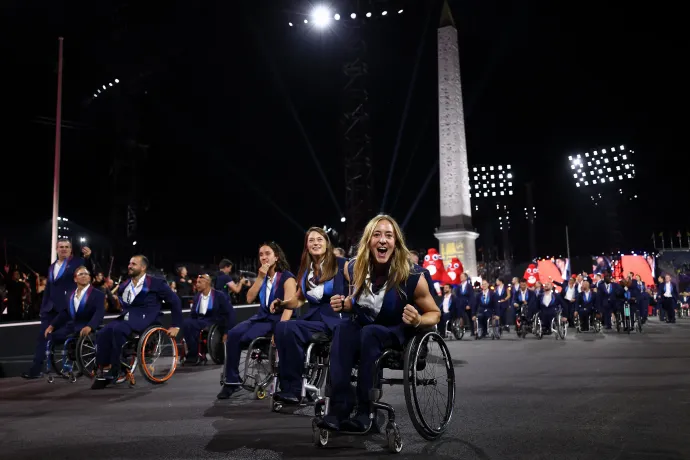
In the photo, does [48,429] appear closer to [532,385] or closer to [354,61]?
[532,385]

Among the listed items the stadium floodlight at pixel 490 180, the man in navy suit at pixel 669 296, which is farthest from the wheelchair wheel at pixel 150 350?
the stadium floodlight at pixel 490 180

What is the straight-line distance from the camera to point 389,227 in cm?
415

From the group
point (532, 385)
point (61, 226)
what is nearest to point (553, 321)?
point (532, 385)

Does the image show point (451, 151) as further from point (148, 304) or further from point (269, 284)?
point (269, 284)

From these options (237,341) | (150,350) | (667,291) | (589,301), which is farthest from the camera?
(667,291)

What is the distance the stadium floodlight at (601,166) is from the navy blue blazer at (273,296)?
205ft

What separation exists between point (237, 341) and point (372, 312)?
2397mm

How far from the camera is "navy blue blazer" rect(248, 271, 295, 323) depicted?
20.3 ft

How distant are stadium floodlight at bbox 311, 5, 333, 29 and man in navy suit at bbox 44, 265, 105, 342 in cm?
1313

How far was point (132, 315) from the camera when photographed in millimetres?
7297

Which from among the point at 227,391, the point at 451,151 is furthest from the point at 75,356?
the point at 451,151

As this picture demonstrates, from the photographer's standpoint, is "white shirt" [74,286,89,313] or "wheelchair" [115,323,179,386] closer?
"wheelchair" [115,323,179,386]

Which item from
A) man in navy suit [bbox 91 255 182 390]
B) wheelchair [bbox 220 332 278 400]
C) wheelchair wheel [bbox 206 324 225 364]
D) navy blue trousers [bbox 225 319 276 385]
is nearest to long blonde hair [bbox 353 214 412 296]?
wheelchair [bbox 220 332 278 400]

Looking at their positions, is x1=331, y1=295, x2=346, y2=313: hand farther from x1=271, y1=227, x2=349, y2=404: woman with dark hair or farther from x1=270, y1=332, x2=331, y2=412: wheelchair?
x1=270, y1=332, x2=331, y2=412: wheelchair
